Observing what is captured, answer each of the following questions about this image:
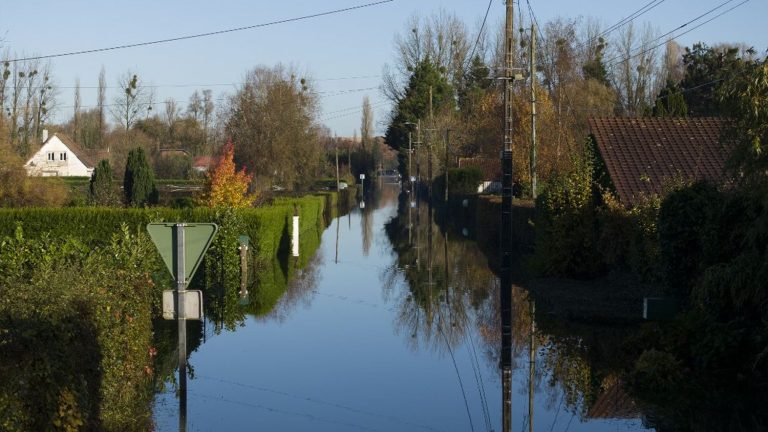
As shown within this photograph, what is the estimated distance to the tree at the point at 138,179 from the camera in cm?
4666

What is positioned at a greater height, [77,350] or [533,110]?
[533,110]

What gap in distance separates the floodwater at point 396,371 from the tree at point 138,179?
2323 centimetres

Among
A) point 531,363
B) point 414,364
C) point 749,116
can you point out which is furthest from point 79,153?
point 749,116

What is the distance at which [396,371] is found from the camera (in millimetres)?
14500

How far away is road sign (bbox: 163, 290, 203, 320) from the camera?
8828 millimetres

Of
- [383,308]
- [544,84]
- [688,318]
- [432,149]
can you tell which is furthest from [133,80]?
[688,318]

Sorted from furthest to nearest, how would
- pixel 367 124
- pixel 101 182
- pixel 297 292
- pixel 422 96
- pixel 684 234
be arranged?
pixel 367 124 < pixel 422 96 < pixel 101 182 < pixel 297 292 < pixel 684 234

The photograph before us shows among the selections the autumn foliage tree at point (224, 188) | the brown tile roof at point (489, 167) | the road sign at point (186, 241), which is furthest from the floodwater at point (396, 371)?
the brown tile roof at point (489, 167)

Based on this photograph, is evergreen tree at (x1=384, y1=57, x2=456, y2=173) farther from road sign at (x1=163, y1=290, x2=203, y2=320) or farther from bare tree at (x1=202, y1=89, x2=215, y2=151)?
road sign at (x1=163, y1=290, x2=203, y2=320)

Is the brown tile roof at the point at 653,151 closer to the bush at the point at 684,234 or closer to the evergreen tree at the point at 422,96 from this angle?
the bush at the point at 684,234

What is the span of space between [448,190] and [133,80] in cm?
3571

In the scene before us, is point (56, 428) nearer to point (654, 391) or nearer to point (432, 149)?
point (654, 391)

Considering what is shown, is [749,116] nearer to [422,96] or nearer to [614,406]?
[614,406]

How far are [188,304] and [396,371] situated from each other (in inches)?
242
